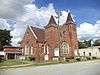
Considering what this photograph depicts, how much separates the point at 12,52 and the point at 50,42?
4.87 metres

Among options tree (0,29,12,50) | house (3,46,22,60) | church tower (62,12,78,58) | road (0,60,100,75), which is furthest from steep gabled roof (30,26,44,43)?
road (0,60,100,75)

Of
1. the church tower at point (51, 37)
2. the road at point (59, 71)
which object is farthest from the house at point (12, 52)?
the road at point (59, 71)

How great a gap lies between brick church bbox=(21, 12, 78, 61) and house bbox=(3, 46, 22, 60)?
4.60 feet

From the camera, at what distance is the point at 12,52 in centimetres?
2950

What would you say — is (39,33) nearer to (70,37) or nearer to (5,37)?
(70,37)

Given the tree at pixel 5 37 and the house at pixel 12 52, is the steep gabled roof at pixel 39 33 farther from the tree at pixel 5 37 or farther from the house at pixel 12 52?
the tree at pixel 5 37

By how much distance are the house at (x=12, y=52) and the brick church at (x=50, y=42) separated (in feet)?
4.60

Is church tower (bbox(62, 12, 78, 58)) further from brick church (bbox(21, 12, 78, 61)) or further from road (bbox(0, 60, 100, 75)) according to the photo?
road (bbox(0, 60, 100, 75))

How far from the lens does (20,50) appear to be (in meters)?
30.5

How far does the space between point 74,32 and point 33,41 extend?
15.5 ft

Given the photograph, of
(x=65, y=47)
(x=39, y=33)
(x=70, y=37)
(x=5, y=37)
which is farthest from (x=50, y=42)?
(x=5, y=37)

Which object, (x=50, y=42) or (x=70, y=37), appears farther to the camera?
(x=50, y=42)

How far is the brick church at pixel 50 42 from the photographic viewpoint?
1058 inches

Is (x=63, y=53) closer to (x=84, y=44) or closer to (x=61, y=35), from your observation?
(x=61, y=35)
